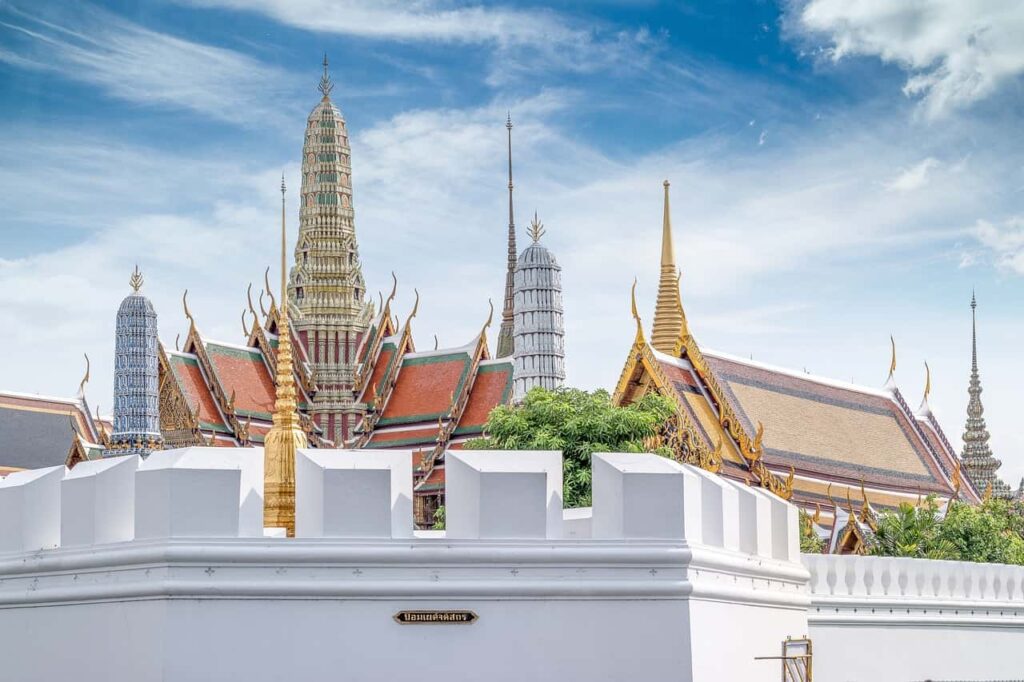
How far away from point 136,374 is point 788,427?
556 inches

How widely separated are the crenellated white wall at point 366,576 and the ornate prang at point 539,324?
106ft

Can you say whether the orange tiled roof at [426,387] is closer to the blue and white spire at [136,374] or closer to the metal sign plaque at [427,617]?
the blue and white spire at [136,374]

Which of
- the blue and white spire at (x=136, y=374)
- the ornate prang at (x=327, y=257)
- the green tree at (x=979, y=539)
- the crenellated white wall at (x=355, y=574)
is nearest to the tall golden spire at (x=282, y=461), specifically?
the crenellated white wall at (x=355, y=574)

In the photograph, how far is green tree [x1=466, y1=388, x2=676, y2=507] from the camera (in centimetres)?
3189

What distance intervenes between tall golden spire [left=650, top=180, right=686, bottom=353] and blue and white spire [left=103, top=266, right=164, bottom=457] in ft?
36.1

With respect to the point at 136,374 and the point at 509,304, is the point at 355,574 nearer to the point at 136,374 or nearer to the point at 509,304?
the point at 136,374

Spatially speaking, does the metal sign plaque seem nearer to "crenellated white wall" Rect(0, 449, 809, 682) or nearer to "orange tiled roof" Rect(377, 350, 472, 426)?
"crenellated white wall" Rect(0, 449, 809, 682)

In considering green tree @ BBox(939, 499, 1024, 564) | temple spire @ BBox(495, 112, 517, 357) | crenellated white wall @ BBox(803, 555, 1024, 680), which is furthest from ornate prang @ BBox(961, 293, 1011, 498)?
crenellated white wall @ BBox(803, 555, 1024, 680)

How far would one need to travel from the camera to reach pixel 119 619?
1102cm

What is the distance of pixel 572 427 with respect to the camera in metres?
32.3

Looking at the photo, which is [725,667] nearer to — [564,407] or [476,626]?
[476,626]

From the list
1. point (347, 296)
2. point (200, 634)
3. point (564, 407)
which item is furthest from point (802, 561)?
point (347, 296)

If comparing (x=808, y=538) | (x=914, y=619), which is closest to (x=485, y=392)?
(x=808, y=538)

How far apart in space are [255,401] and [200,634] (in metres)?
46.2
